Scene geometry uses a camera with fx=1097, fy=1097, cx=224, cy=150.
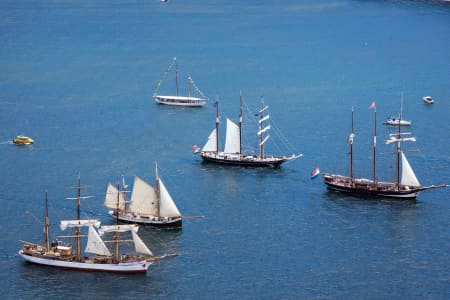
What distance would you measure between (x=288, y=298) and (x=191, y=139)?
52953 millimetres

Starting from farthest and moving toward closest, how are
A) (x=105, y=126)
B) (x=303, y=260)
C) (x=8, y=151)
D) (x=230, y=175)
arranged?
(x=105, y=126), (x=8, y=151), (x=230, y=175), (x=303, y=260)

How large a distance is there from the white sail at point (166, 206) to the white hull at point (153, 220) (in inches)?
22.9

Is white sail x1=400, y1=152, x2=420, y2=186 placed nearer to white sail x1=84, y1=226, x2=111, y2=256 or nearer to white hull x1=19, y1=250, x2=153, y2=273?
white hull x1=19, y1=250, x2=153, y2=273

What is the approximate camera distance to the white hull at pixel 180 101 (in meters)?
168

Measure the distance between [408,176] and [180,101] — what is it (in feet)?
179

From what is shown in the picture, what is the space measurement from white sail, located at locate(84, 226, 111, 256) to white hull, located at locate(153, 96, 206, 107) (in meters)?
67.4

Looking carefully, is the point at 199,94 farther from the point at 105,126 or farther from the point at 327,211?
the point at 327,211

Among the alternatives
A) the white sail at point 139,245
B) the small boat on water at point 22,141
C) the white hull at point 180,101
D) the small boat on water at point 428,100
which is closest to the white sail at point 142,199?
the white sail at point 139,245

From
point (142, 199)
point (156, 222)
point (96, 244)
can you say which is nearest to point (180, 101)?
point (142, 199)

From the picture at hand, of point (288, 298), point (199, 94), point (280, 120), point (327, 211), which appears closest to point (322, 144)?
point (280, 120)

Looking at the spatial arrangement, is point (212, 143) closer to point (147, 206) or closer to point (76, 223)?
point (147, 206)

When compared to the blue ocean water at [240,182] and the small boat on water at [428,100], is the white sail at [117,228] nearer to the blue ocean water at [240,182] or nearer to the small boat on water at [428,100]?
the blue ocean water at [240,182]

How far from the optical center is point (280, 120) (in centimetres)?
15838

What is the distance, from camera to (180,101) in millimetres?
169000
